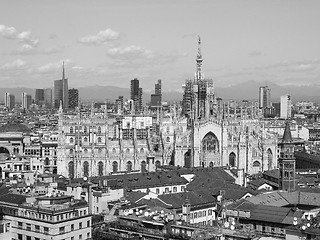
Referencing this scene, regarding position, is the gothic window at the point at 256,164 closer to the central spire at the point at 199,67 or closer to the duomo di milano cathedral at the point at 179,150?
the duomo di milano cathedral at the point at 179,150

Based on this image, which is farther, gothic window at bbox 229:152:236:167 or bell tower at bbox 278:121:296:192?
gothic window at bbox 229:152:236:167

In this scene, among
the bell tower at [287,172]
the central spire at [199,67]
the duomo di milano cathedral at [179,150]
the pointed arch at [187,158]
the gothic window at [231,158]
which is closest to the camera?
the bell tower at [287,172]

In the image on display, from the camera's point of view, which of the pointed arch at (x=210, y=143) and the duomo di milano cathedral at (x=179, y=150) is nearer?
the duomo di milano cathedral at (x=179, y=150)

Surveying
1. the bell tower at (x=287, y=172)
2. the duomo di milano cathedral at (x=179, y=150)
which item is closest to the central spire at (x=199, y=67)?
the duomo di milano cathedral at (x=179, y=150)

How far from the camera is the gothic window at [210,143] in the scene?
11012 cm

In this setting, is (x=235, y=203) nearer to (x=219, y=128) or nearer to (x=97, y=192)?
(x=97, y=192)

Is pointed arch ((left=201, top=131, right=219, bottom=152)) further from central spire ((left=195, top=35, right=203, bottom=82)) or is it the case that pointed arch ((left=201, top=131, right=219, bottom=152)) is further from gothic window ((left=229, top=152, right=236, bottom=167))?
central spire ((left=195, top=35, right=203, bottom=82))

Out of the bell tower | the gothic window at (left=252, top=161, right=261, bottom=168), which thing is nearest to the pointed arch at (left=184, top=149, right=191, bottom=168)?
the gothic window at (left=252, top=161, right=261, bottom=168)

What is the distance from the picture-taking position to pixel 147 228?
167 ft

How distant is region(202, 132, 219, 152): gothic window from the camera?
110 m

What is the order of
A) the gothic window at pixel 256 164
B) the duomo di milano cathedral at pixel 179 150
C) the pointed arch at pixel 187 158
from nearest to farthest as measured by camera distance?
the duomo di milano cathedral at pixel 179 150, the pointed arch at pixel 187 158, the gothic window at pixel 256 164

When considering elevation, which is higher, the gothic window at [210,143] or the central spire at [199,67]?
the central spire at [199,67]

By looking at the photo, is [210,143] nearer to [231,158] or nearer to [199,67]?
[231,158]

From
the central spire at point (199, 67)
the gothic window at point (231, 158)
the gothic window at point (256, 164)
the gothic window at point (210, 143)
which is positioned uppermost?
the central spire at point (199, 67)
